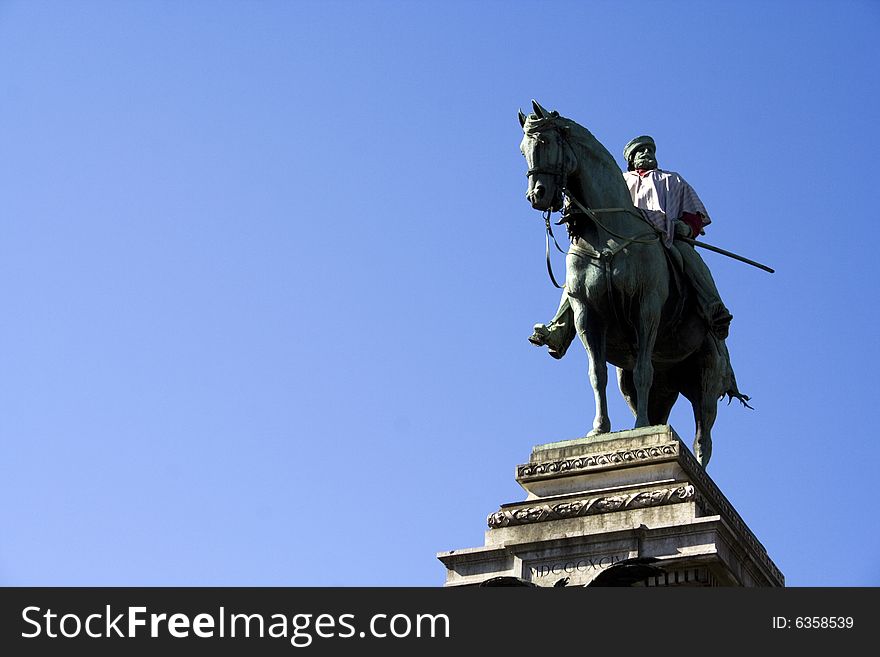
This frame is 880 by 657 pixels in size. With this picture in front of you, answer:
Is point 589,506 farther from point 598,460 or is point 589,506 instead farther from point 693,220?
point 693,220

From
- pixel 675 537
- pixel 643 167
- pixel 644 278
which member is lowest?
pixel 675 537

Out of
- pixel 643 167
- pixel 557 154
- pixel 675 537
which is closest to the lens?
pixel 675 537

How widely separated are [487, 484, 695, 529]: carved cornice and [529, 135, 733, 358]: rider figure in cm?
347

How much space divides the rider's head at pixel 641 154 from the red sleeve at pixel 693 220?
3.66 feet

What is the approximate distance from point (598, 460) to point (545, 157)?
180 inches

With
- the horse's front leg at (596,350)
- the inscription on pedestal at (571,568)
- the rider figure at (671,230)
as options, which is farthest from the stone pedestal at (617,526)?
the rider figure at (671,230)

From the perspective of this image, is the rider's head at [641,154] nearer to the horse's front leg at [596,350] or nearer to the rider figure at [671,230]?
the rider figure at [671,230]

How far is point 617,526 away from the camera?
29312 mm
